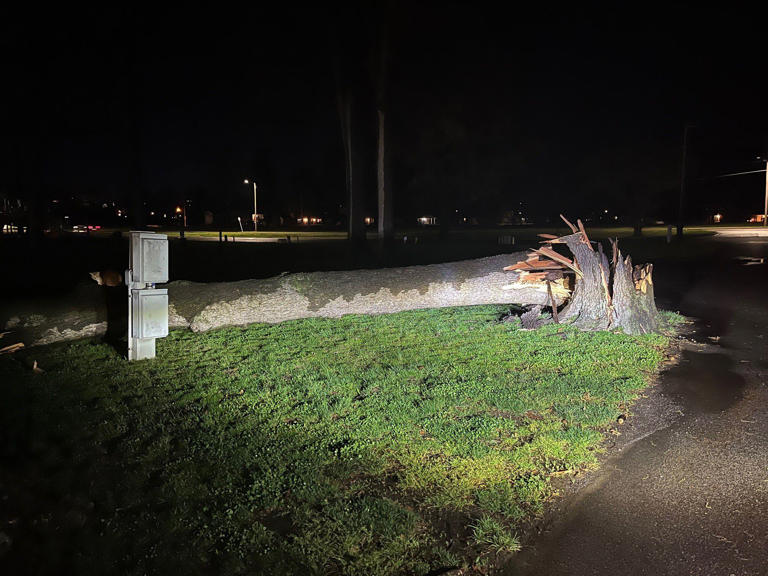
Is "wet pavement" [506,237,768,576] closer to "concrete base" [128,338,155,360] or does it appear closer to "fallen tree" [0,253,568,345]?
"fallen tree" [0,253,568,345]

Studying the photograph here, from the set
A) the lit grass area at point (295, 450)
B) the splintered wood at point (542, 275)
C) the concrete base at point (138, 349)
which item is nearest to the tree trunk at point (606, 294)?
the splintered wood at point (542, 275)

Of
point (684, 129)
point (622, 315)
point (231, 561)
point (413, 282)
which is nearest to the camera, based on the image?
point (231, 561)

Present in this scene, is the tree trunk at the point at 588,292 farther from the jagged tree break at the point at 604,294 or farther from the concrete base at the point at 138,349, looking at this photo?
the concrete base at the point at 138,349

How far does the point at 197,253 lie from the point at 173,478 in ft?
72.0

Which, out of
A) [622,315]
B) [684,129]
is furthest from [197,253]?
[684,129]

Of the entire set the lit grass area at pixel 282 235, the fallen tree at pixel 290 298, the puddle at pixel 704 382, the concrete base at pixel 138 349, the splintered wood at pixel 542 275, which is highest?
the lit grass area at pixel 282 235

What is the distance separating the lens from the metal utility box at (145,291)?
598 centimetres

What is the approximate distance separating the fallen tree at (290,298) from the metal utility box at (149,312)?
1665 millimetres

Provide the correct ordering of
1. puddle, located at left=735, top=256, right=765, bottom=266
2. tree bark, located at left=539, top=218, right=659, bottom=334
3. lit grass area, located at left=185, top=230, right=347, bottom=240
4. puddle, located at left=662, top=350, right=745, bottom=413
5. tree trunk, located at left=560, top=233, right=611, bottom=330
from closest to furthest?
puddle, located at left=662, top=350, right=745, bottom=413, tree bark, located at left=539, top=218, right=659, bottom=334, tree trunk, located at left=560, top=233, right=611, bottom=330, puddle, located at left=735, top=256, right=765, bottom=266, lit grass area, located at left=185, top=230, right=347, bottom=240

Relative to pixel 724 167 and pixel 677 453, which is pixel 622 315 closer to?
pixel 677 453

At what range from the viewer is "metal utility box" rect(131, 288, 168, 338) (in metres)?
6.07

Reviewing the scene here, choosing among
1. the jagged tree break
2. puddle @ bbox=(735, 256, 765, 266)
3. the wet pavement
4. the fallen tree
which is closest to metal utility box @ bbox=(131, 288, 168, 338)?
the fallen tree

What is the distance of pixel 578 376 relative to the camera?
5.75 meters

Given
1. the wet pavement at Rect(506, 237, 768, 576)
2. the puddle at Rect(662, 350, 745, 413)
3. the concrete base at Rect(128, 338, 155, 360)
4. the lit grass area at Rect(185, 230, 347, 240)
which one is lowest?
the wet pavement at Rect(506, 237, 768, 576)
